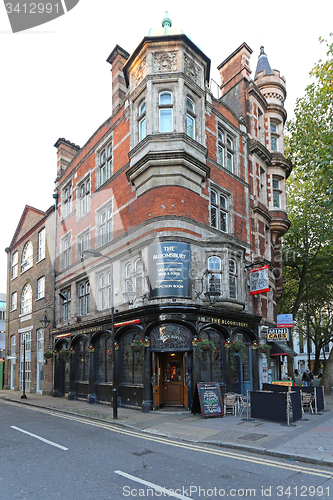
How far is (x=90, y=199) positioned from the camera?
24359mm

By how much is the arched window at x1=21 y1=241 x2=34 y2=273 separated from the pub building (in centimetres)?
930

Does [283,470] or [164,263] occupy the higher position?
[164,263]

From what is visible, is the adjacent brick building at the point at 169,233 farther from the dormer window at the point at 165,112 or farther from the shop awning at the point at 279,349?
the shop awning at the point at 279,349

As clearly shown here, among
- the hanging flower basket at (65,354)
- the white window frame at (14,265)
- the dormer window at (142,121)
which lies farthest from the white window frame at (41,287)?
the dormer window at (142,121)

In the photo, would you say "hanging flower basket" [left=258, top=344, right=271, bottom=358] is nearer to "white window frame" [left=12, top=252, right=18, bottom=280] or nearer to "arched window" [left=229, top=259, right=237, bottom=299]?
"arched window" [left=229, top=259, right=237, bottom=299]

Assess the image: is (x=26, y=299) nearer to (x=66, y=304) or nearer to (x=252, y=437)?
(x=66, y=304)

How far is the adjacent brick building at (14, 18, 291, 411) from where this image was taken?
54.1 ft

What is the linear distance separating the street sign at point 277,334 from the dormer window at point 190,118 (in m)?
11.0

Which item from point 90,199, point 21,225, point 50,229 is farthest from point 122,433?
point 21,225

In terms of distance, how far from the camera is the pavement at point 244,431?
9277 mm

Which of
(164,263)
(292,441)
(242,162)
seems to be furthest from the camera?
(242,162)

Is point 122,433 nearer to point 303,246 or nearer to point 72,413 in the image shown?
point 72,413

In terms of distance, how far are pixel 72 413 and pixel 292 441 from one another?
392 inches

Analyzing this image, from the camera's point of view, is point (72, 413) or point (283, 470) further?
point (72, 413)
